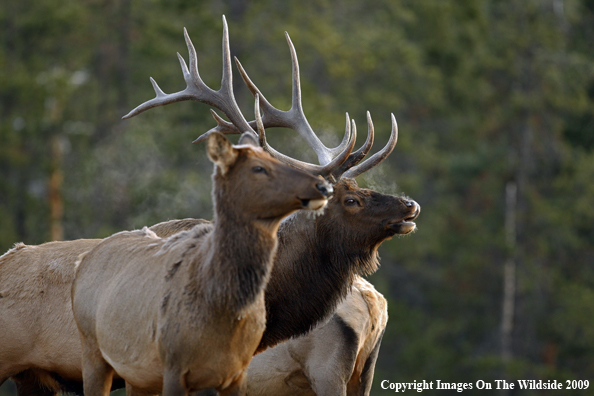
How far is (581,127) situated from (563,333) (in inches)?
210

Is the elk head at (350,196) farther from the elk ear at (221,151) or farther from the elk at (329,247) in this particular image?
the elk ear at (221,151)

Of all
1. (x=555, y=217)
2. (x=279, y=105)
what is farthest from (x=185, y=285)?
(x=555, y=217)

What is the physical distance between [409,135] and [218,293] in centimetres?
2054

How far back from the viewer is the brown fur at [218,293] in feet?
14.6

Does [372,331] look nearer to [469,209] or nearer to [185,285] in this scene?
[185,285]

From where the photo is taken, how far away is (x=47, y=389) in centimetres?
666

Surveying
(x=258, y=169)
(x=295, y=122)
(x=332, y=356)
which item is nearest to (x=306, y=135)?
(x=295, y=122)

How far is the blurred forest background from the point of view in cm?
2023

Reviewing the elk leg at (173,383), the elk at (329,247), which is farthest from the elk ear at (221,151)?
the elk at (329,247)

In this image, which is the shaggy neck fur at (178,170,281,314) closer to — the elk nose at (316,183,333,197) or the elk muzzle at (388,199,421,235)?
the elk nose at (316,183,333,197)

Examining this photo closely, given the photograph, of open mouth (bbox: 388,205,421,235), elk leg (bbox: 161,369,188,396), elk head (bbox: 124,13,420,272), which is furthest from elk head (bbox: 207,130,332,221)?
open mouth (bbox: 388,205,421,235)

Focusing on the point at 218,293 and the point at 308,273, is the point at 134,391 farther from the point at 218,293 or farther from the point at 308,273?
the point at 308,273

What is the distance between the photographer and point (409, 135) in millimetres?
24516

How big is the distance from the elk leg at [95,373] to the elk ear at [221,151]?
154 centimetres
